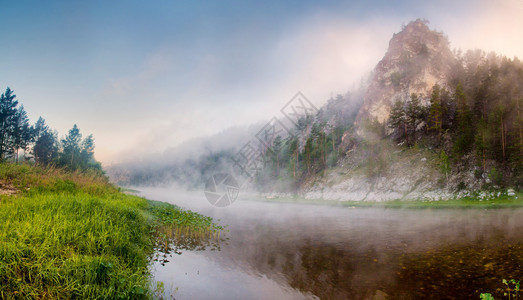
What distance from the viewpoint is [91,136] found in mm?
95812

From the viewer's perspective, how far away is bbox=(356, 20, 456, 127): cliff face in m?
87.0

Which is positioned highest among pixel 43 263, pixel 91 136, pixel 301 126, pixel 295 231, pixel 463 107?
pixel 301 126

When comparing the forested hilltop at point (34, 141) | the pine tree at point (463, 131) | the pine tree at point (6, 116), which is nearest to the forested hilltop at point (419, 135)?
the pine tree at point (463, 131)

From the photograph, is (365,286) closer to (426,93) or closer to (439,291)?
(439,291)

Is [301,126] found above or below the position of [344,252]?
above

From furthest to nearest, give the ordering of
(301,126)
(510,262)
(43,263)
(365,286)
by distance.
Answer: (301,126) < (510,262) < (365,286) < (43,263)

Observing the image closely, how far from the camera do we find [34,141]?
73.4 metres

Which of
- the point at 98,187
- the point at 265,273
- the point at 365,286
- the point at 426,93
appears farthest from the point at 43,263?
the point at 426,93

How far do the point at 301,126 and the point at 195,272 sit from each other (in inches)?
5351

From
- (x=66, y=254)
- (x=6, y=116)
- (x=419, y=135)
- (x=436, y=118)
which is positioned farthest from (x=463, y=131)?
(x=6, y=116)

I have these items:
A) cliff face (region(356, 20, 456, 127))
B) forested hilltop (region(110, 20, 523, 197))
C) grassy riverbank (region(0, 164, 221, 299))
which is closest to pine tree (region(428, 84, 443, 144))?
forested hilltop (region(110, 20, 523, 197))

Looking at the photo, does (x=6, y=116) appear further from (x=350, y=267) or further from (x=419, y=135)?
(x=419, y=135)

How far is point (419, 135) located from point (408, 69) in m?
38.7

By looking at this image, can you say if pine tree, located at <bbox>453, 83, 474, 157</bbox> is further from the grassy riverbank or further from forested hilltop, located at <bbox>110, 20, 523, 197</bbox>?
the grassy riverbank
